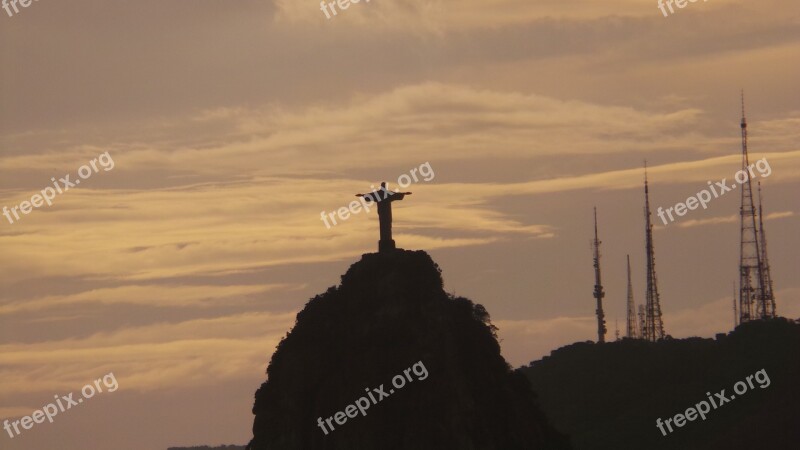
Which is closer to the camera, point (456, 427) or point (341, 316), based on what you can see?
point (456, 427)

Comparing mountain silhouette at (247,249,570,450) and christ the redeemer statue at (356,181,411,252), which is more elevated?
christ the redeemer statue at (356,181,411,252)

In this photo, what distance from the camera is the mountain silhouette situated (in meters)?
147

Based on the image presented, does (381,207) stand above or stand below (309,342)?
above

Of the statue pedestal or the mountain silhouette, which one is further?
the statue pedestal

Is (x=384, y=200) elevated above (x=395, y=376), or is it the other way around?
(x=384, y=200)

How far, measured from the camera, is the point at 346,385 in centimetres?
15238

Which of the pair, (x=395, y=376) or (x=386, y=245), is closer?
(x=395, y=376)

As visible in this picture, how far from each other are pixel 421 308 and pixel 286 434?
15431mm

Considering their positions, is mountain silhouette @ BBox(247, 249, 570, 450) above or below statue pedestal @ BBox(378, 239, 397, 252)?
below

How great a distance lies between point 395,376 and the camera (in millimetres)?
149625

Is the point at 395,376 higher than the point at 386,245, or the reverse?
the point at 386,245

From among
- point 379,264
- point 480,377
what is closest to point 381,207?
point 379,264

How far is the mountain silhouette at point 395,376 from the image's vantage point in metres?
147

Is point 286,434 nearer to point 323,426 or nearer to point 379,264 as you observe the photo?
point 323,426
